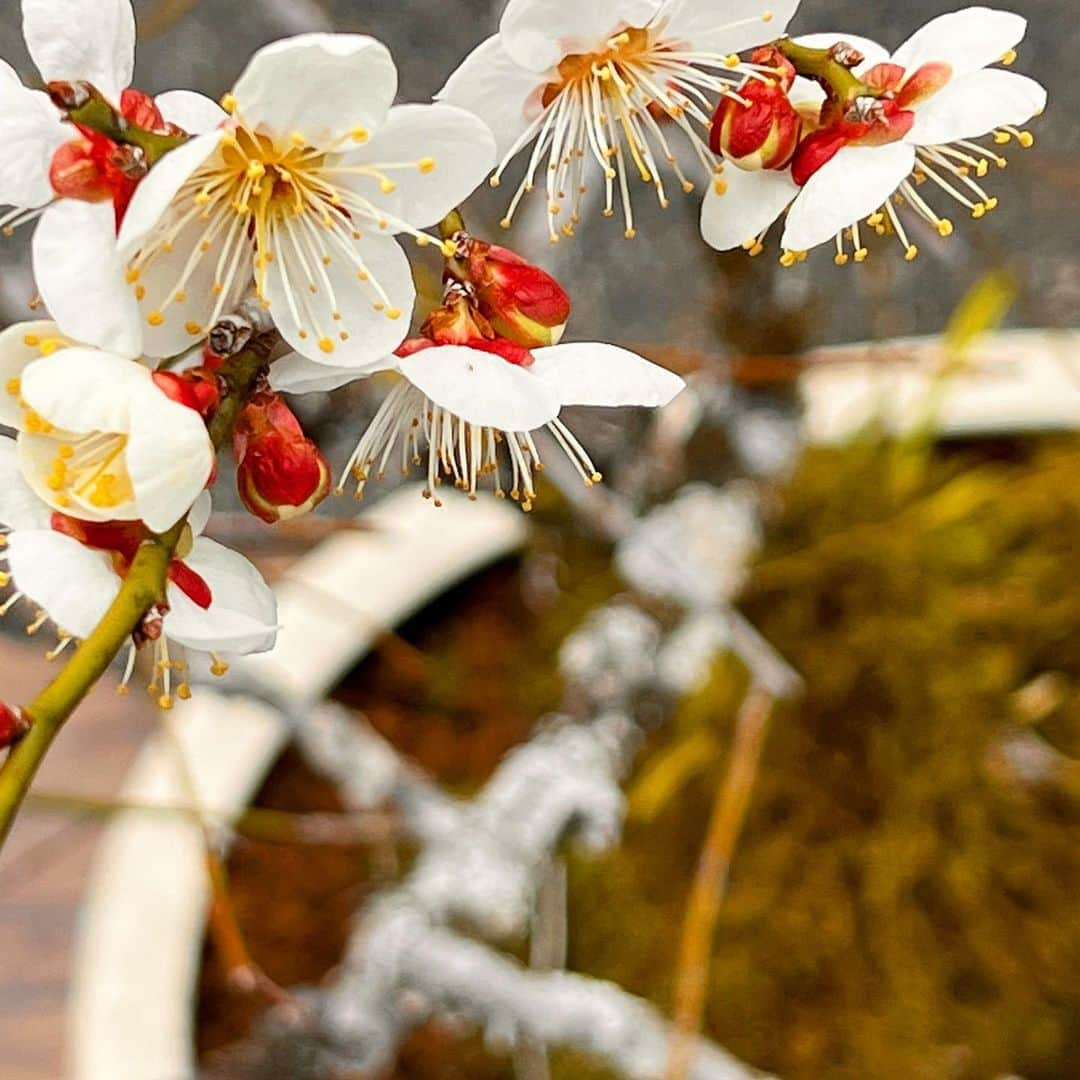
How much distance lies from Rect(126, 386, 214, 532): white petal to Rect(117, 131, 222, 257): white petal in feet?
0.08

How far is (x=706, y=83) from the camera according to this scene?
23 cm

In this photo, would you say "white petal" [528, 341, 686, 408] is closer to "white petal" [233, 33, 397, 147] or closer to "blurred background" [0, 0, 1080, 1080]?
"white petal" [233, 33, 397, 147]

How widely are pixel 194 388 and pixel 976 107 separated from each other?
136 millimetres

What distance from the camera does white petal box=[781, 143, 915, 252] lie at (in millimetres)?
203

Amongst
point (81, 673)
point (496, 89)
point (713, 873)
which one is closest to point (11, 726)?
point (81, 673)

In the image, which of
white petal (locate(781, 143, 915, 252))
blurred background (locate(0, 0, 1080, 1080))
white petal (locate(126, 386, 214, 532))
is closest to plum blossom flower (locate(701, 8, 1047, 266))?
white petal (locate(781, 143, 915, 252))

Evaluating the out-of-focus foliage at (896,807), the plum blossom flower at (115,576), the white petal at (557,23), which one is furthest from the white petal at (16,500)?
the out-of-focus foliage at (896,807)

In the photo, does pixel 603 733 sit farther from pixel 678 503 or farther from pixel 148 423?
pixel 148 423

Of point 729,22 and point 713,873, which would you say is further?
point 713,873

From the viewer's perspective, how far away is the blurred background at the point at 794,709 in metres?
0.58

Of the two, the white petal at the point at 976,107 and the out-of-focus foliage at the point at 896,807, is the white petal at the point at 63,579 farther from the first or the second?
the out-of-focus foliage at the point at 896,807

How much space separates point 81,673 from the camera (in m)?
0.17

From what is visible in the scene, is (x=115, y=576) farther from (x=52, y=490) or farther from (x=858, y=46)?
(x=858, y=46)

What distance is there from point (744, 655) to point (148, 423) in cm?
44
